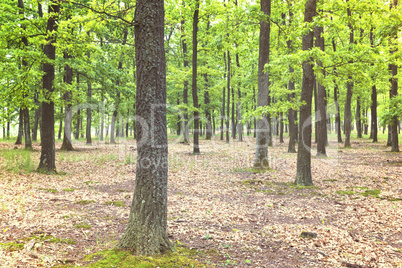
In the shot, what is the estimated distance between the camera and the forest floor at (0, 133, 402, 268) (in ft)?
14.4

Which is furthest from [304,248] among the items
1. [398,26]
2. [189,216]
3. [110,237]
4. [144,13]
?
[398,26]

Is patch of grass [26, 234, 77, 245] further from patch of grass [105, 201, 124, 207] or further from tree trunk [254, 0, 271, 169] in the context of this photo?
tree trunk [254, 0, 271, 169]

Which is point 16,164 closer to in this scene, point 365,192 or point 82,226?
point 82,226

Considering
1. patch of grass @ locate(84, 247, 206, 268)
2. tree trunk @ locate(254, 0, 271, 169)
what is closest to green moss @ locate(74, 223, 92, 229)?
patch of grass @ locate(84, 247, 206, 268)

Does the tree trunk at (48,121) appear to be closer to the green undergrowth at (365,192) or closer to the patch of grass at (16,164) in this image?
the patch of grass at (16,164)

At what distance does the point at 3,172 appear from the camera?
32.9 ft

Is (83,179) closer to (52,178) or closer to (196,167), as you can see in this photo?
(52,178)

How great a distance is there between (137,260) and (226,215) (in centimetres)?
340

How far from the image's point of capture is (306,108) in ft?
29.6

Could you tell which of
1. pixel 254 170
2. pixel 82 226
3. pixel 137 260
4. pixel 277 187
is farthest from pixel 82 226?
pixel 254 170

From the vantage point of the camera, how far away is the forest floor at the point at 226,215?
14.4 ft

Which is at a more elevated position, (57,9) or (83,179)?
(57,9)

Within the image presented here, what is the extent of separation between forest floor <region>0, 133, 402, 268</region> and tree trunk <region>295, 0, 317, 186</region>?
0.75 m

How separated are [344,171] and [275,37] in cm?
822
